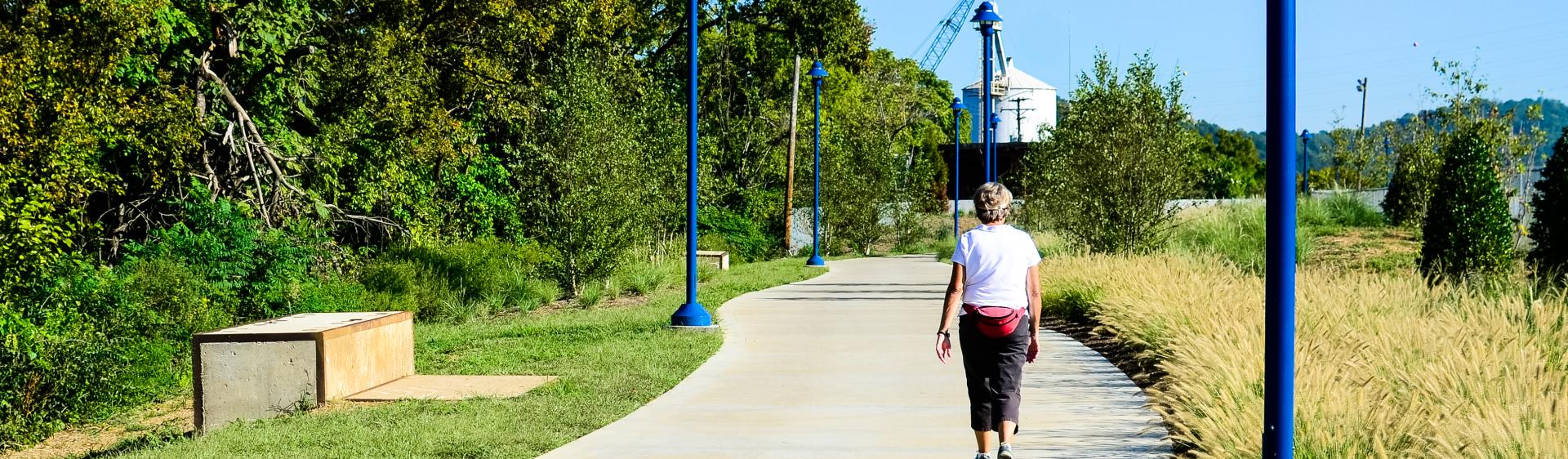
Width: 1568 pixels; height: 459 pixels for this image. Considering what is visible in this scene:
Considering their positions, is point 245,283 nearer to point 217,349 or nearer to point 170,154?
point 170,154

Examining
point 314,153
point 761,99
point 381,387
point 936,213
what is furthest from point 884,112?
point 381,387

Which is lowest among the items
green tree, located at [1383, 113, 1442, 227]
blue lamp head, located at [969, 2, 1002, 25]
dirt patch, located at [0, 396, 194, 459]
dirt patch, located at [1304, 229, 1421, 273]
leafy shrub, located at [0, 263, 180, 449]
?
dirt patch, located at [0, 396, 194, 459]

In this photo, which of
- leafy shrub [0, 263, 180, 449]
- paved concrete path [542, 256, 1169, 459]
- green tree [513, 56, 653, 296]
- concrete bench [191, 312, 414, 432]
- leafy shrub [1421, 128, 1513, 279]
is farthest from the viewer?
green tree [513, 56, 653, 296]

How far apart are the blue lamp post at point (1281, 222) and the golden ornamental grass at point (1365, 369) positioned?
101 centimetres

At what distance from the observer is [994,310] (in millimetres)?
6863

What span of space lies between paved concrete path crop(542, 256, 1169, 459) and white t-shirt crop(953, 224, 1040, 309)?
1099 mm

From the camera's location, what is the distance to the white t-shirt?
6.87 metres

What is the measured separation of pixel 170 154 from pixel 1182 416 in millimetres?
18735

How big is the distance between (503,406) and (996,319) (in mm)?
4115

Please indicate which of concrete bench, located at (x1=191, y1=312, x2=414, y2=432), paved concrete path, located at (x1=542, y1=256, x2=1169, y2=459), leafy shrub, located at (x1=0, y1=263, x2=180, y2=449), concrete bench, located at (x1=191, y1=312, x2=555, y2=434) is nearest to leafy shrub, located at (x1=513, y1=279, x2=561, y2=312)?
leafy shrub, located at (x1=0, y1=263, x2=180, y2=449)

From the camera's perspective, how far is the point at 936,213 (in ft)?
208

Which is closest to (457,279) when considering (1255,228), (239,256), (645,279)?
(645,279)

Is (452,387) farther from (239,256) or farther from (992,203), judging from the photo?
(239,256)

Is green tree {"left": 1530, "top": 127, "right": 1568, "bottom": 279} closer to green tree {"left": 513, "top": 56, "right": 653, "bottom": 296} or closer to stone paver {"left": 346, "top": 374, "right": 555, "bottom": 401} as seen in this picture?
green tree {"left": 513, "top": 56, "right": 653, "bottom": 296}
